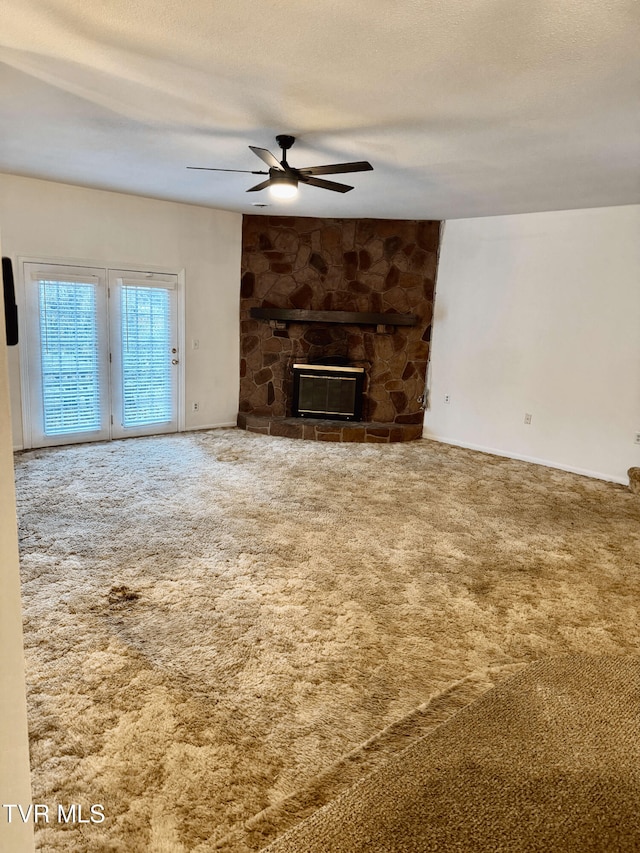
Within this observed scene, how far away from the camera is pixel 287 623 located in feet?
8.79

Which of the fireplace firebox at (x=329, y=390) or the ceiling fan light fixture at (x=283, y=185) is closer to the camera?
the ceiling fan light fixture at (x=283, y=185)

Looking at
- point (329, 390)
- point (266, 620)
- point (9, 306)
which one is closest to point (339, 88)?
point (9, 306)

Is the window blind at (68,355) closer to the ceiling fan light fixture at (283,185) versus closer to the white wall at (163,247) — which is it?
the white wall at (163,247)

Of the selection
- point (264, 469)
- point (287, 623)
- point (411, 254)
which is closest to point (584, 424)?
point (411, 254)

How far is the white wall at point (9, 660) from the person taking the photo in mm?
852

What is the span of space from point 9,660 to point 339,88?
9.51 ft

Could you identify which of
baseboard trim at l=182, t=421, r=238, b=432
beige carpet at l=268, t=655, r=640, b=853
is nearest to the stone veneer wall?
baseboard trim at l=182, t=421, r=238, b=432

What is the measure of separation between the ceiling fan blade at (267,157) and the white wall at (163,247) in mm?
2834

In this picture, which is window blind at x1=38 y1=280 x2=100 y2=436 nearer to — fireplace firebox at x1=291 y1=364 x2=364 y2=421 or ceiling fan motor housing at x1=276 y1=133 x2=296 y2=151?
fireplace firebox at x1=291 y1=364 x2=364 y2=421

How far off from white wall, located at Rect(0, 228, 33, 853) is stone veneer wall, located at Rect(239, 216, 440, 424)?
6043mm

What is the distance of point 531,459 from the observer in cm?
598

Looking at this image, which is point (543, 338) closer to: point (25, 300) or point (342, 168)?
point (342, 168)

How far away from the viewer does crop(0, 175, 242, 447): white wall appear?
519cm

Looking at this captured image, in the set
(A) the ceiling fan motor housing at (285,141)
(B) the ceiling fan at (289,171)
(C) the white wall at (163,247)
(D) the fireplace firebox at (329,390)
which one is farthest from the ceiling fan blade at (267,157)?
(D) the fireplace firebox at (329,390)
